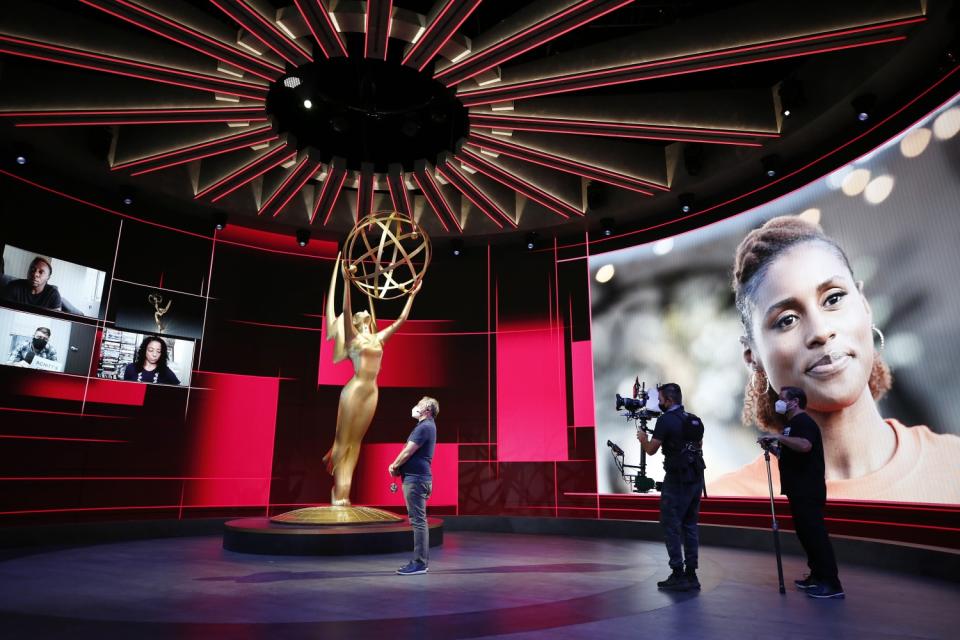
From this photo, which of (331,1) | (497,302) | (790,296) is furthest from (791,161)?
(331,1)

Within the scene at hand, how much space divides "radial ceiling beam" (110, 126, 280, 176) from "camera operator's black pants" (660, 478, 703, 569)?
5.95m

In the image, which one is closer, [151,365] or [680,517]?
[680,517]

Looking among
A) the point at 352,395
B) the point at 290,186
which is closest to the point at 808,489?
the point at 352,395

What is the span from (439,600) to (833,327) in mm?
5438

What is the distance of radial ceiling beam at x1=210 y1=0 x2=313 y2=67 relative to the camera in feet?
17.4

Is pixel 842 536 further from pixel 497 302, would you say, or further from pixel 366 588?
pixel 497 302

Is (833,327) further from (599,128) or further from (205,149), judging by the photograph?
(205,149)

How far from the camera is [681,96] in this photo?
7.47 metres

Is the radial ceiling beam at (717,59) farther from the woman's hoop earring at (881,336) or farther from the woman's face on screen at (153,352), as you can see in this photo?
the woman's face on screen at (153,352)

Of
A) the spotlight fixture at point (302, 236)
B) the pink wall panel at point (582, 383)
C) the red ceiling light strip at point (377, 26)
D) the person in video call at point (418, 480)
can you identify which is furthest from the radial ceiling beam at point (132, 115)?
the pink wall panel at point (582, 383)

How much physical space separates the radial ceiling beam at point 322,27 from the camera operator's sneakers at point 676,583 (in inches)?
215

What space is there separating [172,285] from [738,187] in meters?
8.80

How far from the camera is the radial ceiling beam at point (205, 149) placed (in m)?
7.60

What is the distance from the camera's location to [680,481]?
492cm
